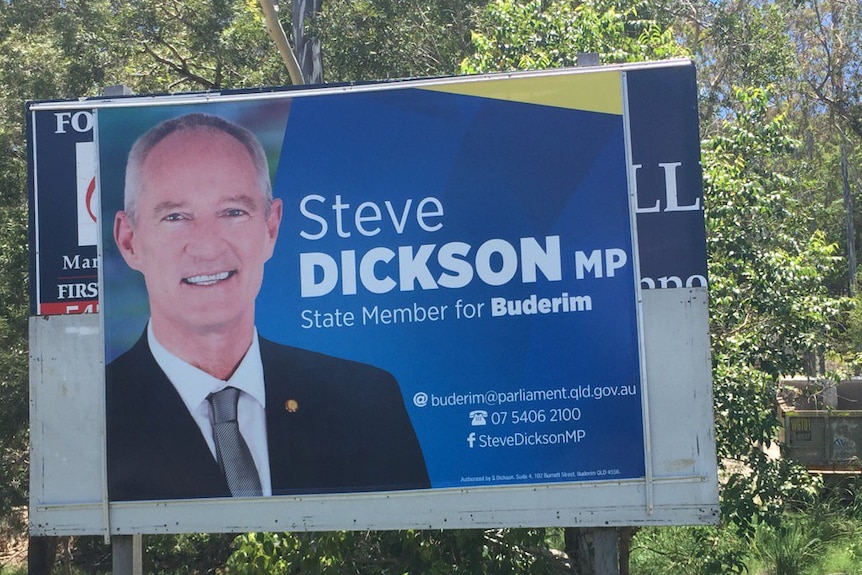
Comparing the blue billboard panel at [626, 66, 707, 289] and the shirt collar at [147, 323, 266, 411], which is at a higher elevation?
the blue billboard panel at [626, 66, 707, 289]

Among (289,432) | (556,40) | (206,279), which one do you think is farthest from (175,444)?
(556,40)

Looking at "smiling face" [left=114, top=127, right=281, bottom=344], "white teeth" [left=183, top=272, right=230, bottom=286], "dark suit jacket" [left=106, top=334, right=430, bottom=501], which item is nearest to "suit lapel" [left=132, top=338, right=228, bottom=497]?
"dark suit jacket" [left=106, top=334, right=430, bottom=501]

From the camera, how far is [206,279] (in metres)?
5.84

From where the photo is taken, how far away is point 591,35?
9.55 m

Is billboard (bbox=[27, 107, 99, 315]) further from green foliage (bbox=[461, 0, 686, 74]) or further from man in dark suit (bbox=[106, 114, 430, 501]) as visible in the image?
green foliage (bbox=[461, 0, 686, 74])

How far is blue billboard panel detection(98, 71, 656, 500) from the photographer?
18.4 ft

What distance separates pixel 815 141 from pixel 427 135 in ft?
122

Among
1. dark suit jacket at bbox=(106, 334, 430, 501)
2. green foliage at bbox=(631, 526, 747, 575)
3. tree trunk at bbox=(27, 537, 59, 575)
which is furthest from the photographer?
tree trunk at bbox=(27, 537, 59, 575)

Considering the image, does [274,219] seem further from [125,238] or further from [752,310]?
[752,310]

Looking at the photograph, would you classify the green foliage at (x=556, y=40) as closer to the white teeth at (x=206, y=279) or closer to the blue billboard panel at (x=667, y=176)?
the blue billboard panel at (x=667, y=176)

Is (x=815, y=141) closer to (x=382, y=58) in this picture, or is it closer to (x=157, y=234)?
(x=382, y=58)

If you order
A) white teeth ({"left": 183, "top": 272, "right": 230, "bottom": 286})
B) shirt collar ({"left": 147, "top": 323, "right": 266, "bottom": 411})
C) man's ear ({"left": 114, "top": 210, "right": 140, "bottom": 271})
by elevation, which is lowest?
shirt collar ({"left": 147, "top": 323, "right": 266, "bottom": 411})

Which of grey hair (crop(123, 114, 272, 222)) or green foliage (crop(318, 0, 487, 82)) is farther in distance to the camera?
green foliage (crop(318, 0, 487, 82))

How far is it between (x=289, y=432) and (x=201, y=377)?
2.14 feet
